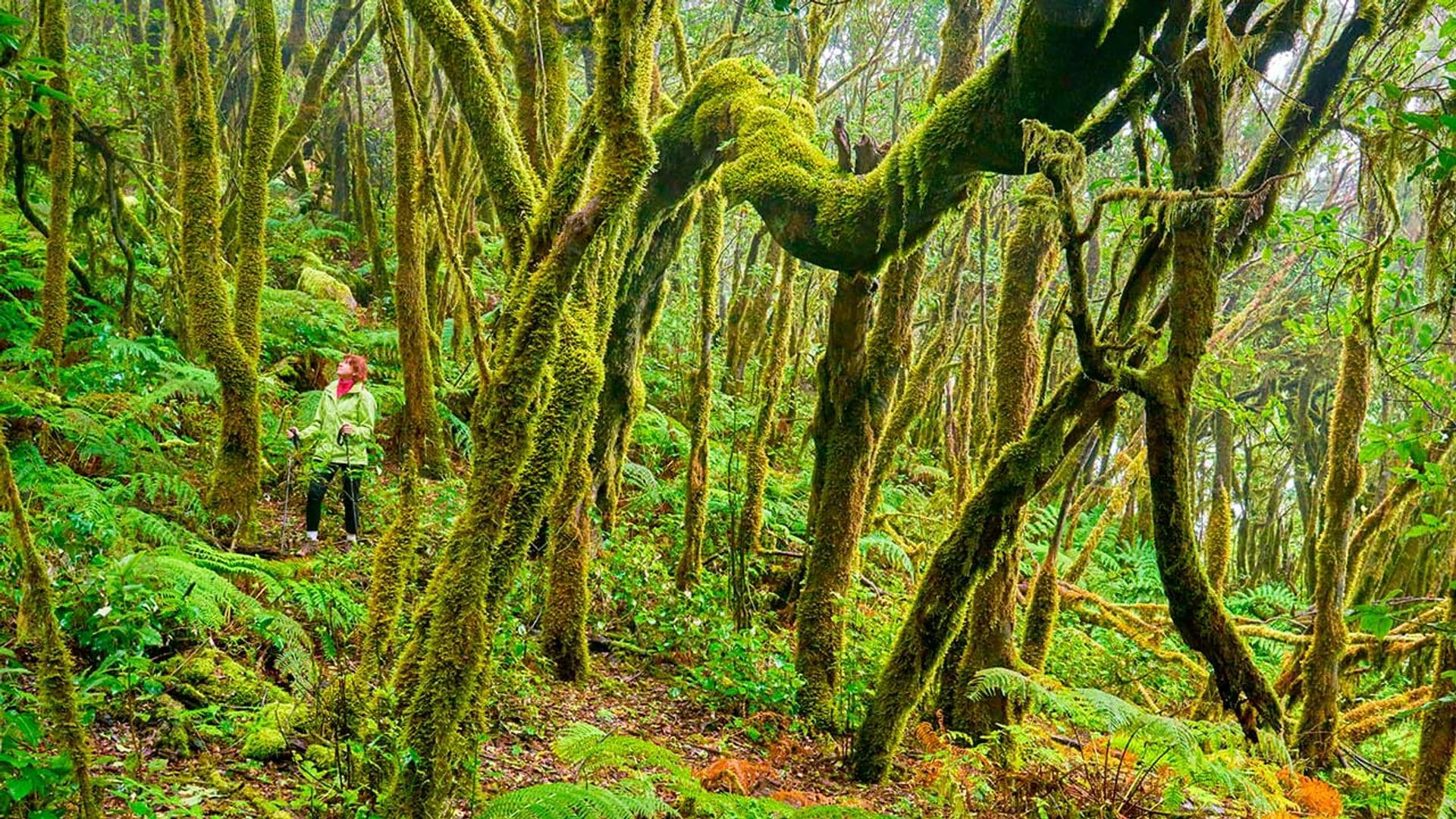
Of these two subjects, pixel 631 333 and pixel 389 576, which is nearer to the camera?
pixel 389 576

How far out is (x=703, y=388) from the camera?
734 cm

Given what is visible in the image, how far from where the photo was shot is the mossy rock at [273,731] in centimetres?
383

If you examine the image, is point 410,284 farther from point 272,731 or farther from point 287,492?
point 272,731

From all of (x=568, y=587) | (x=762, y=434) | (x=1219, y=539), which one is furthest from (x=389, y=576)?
(x=1219, y=539)

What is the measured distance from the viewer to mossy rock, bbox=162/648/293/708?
13.3 feet

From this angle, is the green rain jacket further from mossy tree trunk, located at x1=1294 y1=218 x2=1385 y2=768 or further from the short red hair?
mossy tree trunk, located at x1=1294 y1=218 x2=1385 y2=768

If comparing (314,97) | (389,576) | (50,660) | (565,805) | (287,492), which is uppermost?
(314,97)

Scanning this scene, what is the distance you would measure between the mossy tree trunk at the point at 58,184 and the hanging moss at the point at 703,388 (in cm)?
446

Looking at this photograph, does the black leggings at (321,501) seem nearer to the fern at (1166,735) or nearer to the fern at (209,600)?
the fern at (209,600)

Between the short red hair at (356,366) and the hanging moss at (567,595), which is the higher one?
the short red hair at (356,366)

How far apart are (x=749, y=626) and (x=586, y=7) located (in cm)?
489

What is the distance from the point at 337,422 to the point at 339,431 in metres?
0.20

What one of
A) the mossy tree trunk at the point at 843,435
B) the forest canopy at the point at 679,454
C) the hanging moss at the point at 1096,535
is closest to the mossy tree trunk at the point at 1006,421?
the forest canopy at the point at 679,454

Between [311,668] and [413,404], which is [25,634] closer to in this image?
[311,668]
